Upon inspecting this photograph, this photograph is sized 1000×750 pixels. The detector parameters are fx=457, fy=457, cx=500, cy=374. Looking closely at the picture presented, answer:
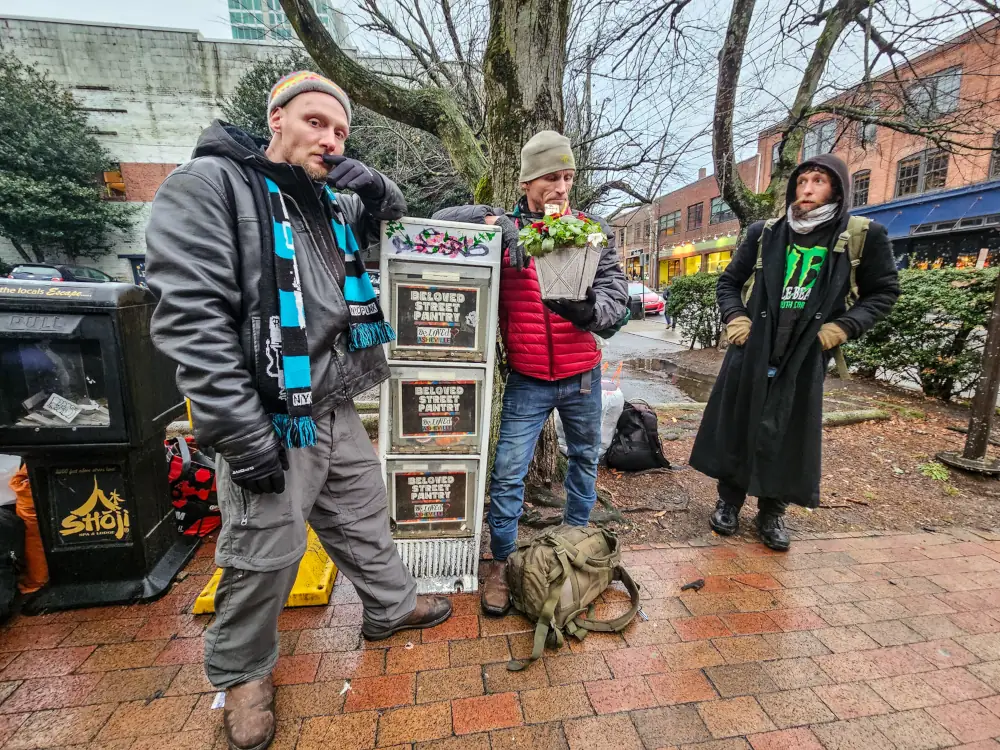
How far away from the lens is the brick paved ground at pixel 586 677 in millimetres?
1621

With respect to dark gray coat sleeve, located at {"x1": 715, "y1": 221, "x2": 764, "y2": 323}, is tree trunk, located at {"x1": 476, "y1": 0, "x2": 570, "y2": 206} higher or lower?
higher

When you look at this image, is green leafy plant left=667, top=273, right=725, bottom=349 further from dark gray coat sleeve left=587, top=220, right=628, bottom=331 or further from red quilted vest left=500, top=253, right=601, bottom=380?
red quilted vest left=500, top=253, right=601, bottom=380

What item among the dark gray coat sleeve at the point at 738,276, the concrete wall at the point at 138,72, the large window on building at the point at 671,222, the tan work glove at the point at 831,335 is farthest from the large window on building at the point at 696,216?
the tan work glove at the point at 831,335

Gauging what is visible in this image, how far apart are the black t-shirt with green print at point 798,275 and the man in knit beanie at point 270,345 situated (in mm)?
2206

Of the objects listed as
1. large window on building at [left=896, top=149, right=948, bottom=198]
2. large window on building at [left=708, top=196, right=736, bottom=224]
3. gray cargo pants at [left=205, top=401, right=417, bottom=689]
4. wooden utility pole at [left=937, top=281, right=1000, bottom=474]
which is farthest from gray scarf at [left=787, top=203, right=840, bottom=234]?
large window on building at [left=708, top=196, right=736, bottom=224]

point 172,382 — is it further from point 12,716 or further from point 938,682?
point 938,682

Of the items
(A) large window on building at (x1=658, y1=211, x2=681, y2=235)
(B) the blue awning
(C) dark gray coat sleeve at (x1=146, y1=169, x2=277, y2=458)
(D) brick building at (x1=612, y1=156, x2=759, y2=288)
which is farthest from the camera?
(A) large window on building at (x1=658, y1=211, x2=681, y2=235)

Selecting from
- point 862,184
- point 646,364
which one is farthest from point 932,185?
point 646,364

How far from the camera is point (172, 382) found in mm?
2523

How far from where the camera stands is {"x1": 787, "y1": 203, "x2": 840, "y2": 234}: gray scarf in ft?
8.18

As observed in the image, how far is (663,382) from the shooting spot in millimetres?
8047

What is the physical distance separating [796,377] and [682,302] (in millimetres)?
9080

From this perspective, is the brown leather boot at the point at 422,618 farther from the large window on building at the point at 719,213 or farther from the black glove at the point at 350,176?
the large window on building at the point at 719,213

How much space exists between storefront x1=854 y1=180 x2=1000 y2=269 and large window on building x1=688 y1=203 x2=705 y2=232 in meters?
18.1
